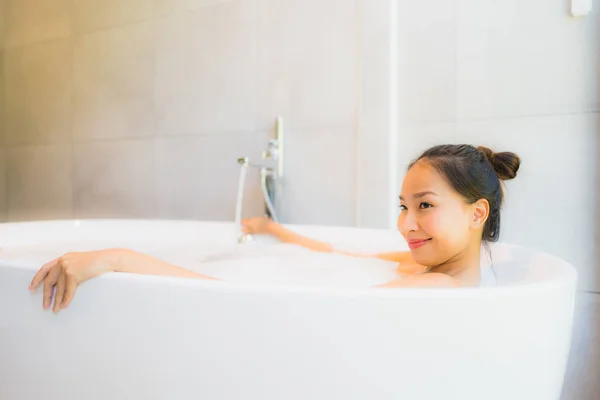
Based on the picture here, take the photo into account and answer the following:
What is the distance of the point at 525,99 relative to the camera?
4.70ft

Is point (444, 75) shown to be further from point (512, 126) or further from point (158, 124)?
point (158, 124)

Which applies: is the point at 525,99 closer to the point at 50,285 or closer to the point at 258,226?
the point at 258,226

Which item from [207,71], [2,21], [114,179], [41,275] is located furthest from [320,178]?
[2,21]

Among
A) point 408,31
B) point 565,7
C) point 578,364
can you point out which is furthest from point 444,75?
point 578,364

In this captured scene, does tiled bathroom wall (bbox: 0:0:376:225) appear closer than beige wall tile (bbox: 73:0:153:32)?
Yes

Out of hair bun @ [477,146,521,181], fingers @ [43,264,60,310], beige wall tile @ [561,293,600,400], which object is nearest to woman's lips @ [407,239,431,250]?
hair bun @ [477,146,521,181]

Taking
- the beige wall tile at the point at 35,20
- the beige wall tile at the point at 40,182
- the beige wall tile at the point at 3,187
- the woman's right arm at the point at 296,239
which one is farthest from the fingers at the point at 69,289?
the beige wall tile at the point at 3,187

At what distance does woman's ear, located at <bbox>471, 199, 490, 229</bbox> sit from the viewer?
91 centimetres

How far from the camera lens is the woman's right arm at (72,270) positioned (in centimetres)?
65

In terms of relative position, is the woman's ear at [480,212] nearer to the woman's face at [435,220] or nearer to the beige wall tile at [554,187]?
the woman's face at [435,220]

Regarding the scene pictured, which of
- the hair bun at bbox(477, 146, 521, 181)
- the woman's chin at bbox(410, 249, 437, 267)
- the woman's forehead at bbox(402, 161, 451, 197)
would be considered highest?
the hair bun at bbox(477, 146, 521, 181)

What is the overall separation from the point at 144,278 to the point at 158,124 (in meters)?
1.66

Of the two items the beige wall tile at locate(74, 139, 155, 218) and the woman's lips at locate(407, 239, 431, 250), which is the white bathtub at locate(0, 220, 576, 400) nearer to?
the woman's lips at locate(407, 239, 431, 250)

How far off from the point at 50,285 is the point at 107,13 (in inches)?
78.1
